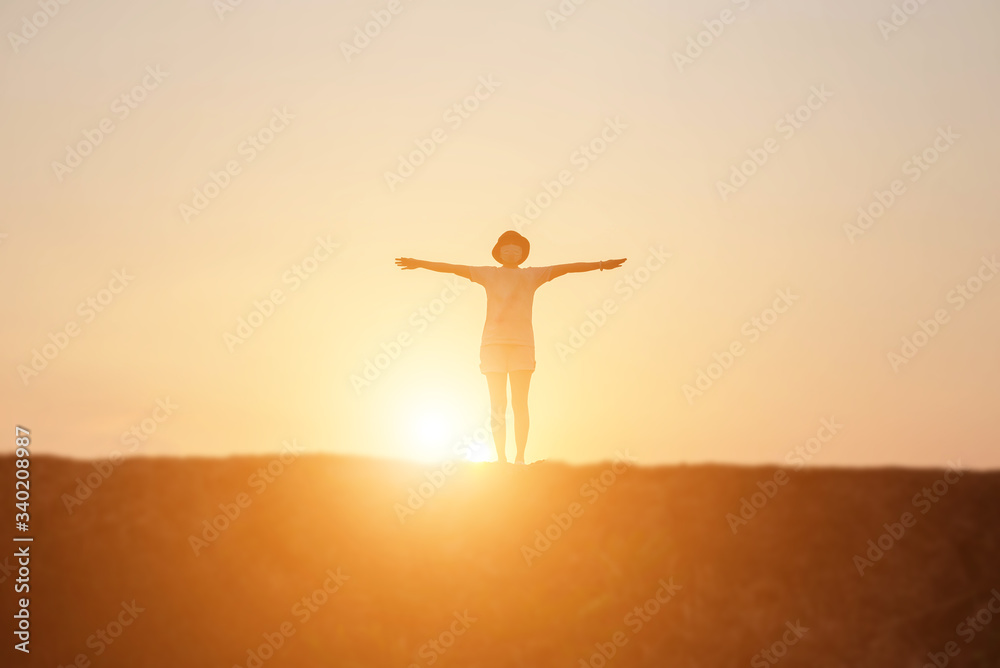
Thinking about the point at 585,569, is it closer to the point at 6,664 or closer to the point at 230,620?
the point at 230,620

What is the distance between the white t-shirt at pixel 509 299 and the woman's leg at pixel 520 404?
1.41ft

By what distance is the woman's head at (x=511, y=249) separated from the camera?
1429 centimetres

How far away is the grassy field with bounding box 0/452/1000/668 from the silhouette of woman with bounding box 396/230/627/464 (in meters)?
2.47

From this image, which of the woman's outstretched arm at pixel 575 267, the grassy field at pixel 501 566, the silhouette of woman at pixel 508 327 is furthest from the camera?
the woman's outstretched arm at pixel 575 267

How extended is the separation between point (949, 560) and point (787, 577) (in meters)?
1.71

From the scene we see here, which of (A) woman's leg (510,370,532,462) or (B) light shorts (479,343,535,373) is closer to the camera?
(A) woman's leg (510,370,532,462)

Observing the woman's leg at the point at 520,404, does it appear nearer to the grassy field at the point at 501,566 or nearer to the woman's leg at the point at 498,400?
the woman's leg at the point at 498,400

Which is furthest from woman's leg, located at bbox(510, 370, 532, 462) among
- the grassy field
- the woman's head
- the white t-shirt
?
the grassy field

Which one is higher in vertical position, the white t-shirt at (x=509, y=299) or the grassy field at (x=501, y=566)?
the white t-shirt at (x=509, y=299)

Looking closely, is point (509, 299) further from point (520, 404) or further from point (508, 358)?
point (520, 404)

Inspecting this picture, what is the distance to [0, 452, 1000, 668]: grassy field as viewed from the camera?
10.3 m

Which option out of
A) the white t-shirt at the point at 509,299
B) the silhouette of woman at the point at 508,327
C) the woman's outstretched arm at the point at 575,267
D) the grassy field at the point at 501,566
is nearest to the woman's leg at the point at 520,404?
the silhouette of woman at the point at 508,327

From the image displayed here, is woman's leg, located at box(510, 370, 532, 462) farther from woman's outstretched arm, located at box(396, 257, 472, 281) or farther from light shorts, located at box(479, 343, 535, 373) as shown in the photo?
woman's outstretched arm, located at box(396, 257, 472, 281)

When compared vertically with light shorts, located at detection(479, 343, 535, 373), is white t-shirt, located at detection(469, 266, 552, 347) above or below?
above
